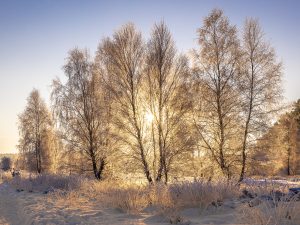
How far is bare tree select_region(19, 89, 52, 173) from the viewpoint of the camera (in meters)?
32.8

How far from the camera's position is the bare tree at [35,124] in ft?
108

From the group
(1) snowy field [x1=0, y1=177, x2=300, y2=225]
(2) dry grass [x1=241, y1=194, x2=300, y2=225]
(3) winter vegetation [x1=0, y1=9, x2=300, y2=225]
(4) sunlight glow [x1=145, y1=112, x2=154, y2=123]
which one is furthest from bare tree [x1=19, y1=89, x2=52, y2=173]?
(2) dry grass [x1=241, y1=194, x2=300, y2=225]

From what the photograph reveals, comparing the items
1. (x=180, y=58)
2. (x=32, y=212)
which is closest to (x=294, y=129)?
(x=180, y=58)

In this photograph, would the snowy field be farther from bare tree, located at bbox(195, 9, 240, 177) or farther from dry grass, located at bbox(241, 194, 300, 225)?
bare tree, located at bbox(195, 9, 240, 177)

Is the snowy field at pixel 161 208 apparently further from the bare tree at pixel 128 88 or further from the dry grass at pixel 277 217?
the bare tree at pixel 128 88

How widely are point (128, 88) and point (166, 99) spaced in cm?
186

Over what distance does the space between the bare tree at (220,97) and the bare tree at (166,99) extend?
3.76 ft

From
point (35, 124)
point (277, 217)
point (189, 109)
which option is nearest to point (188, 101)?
point (189, 109)

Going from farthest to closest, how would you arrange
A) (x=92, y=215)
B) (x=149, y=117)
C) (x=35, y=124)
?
(x=35, y=124) < (x=149, y=117) < (x=92, y=215)

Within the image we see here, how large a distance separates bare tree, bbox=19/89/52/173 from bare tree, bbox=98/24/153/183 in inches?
745

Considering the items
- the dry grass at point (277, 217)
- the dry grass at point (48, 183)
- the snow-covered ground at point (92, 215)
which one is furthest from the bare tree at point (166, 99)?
the dry grass at point (277, 217)

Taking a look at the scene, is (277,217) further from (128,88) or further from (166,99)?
(128,88)

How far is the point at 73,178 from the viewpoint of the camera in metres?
14.1

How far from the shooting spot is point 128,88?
50.7 ft
